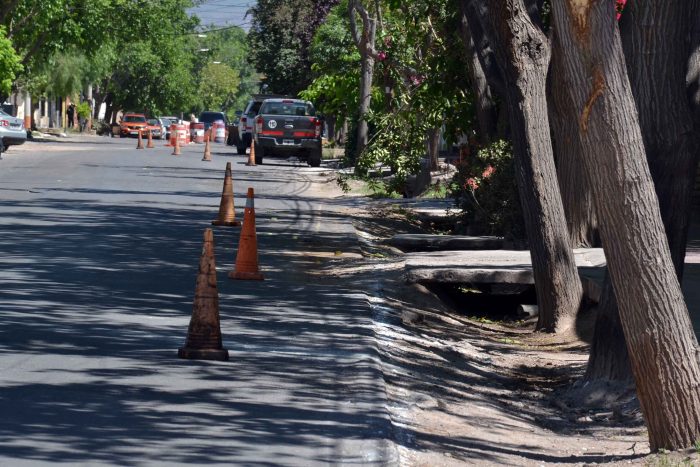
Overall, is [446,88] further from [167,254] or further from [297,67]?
[297,67]

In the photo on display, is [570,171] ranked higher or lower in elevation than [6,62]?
lower

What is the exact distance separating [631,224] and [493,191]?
10993 millimetres

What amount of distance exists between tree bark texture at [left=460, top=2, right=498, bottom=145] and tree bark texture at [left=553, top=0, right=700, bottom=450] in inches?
424

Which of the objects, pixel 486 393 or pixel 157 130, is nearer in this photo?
pixel 486 393

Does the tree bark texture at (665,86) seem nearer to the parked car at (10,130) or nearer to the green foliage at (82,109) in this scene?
the parked car at (10,130)

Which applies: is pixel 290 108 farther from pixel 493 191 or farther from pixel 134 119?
pixel 134 119

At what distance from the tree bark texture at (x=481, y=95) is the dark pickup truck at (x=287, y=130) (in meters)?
21.0

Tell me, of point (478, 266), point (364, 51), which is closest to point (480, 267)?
point (478, 266)

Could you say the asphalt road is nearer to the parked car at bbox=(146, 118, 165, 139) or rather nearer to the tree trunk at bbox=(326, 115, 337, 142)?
the tree trunk at bbox=(326, 115, 337, 142)

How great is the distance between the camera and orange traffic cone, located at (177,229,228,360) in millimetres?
8844

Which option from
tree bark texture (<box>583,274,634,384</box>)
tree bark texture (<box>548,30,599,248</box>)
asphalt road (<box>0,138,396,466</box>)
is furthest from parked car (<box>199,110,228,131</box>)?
tree bark texture (<box>583,274,634,384</box>)

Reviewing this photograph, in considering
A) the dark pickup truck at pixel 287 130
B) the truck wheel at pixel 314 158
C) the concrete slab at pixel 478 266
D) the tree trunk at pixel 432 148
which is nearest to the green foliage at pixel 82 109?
the truck wheel at pixel 314 158

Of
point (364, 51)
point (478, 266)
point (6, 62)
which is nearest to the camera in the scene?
point (478, 266)

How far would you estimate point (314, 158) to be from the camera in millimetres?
41375
